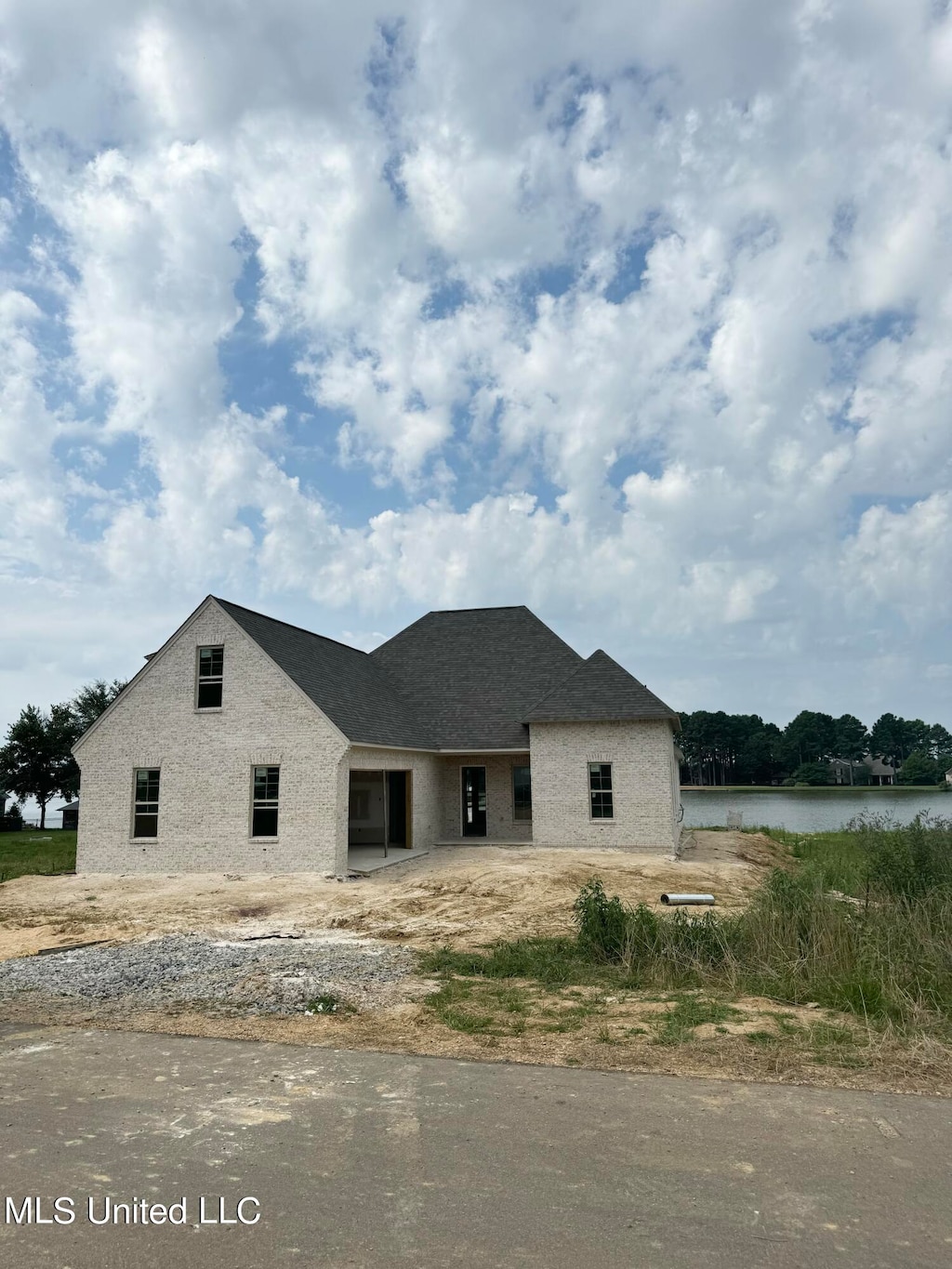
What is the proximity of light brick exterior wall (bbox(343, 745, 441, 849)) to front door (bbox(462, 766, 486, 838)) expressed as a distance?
0.89 metres

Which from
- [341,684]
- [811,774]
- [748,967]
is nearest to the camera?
[748,967]

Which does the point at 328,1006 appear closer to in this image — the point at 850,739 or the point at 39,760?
the point at 39,760

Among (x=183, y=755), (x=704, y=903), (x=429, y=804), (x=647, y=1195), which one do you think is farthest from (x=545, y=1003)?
(x=429, y=804)

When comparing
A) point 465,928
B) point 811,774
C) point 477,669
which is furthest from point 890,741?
point 465,928

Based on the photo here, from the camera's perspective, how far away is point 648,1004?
872 centimetres

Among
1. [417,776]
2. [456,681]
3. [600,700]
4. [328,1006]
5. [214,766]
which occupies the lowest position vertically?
[328,1006]

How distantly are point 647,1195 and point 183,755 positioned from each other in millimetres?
18814

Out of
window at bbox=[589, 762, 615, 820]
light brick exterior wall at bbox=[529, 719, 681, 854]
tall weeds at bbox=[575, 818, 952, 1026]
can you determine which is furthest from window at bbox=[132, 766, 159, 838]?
tall weeds at bbox=[575, 818, 952, 1026]

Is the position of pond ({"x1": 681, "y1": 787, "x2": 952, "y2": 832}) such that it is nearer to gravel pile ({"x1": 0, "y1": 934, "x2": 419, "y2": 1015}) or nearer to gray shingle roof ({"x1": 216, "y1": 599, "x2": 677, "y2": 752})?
gray shingle roof ({"x1": 216, "y1": 599, "x2": 677, "y2": 752})

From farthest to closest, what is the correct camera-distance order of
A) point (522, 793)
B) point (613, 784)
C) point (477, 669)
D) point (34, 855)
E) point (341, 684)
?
point (477, 669), point (522, 793), point (34, 855), point (613, 784), point (341, 684)

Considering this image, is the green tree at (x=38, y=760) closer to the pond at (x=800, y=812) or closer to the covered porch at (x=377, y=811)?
the covered porch at (x=377, y=811)

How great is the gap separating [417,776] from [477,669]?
233 inches

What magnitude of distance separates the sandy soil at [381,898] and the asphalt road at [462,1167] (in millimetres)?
6061

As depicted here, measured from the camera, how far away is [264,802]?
20891mm
